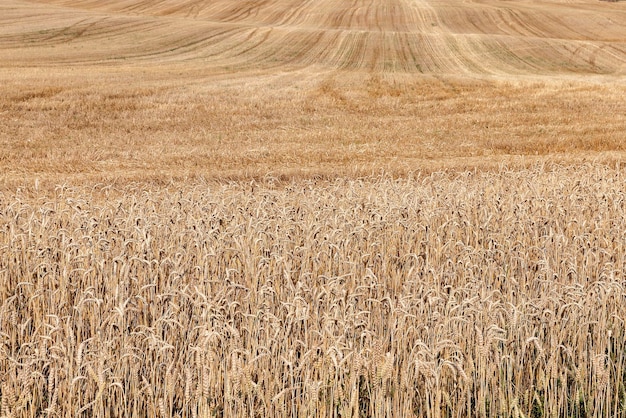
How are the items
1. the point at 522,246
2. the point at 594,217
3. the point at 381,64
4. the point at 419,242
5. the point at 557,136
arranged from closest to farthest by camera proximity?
1. the point at 419,242
2. the point at 522,246
3. the point at 594,217
4. the point at 557,136
5. the point at 381,64

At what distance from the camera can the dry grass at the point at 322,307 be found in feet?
14.6

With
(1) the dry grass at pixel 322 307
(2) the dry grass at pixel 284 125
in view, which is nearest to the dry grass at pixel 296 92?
(2) the dry grass at pixel 284 125

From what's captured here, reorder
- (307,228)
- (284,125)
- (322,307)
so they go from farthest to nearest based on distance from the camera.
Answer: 1. (284,125)
2. (307,228)
3. (322,307)

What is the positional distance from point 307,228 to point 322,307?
1796 mm

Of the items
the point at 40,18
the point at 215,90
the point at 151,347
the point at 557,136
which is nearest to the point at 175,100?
the point at 215,90

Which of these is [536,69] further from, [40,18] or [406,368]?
[406,368]

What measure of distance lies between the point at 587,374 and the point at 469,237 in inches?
114

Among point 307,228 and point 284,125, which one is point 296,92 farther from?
point 307,228

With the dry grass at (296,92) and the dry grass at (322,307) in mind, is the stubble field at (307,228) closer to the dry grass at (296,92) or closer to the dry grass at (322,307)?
the dry grass at (322,307)

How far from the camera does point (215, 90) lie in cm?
2586

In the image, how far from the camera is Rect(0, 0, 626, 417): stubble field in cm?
461

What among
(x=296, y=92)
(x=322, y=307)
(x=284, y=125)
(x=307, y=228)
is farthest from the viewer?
(x=296, y=92)

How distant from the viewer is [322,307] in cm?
564

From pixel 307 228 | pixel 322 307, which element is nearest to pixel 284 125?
pixel 307 228
